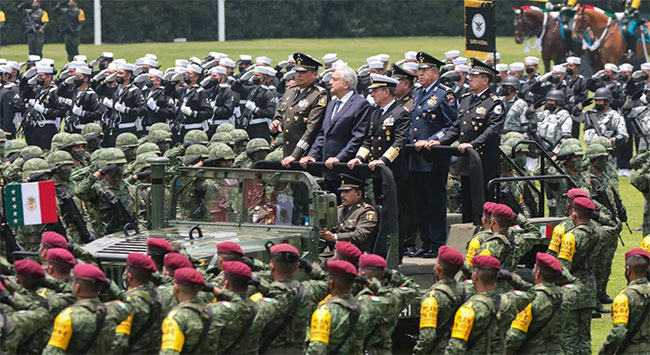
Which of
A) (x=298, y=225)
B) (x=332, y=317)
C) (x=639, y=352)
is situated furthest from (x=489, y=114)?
(x=332, y=317)

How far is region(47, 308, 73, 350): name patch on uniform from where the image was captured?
9.62 m

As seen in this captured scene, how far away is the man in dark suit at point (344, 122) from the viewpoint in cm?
1445

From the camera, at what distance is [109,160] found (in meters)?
15.8

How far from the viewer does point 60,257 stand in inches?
419

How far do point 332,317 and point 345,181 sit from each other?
332 cm

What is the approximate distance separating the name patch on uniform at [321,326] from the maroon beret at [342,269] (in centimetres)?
38

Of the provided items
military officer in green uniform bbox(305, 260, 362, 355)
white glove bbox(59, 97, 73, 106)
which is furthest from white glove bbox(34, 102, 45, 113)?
military officer in green uniform bbox(305, 260, 362, 355)

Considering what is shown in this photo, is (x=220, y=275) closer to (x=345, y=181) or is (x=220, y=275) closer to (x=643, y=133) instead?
(x=345, y=181)

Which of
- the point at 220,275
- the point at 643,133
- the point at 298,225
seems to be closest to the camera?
the point at 220,275

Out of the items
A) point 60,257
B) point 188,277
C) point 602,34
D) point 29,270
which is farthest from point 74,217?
point 602,34

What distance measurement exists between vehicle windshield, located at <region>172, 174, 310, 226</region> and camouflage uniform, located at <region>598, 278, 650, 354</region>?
3.05 m

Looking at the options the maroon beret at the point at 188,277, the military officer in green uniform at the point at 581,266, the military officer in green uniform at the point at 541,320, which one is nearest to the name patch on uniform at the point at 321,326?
the maroon beret at the point at 188,277

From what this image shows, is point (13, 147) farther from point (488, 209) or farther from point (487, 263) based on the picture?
point (487, 263)

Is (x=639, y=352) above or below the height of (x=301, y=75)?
below
